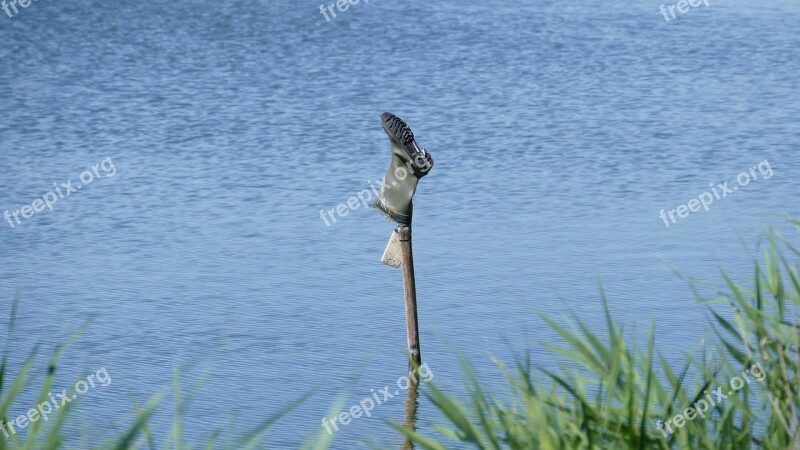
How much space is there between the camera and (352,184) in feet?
58.7

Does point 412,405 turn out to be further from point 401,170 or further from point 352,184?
point 352,184

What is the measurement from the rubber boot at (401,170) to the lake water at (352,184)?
3.85 ft

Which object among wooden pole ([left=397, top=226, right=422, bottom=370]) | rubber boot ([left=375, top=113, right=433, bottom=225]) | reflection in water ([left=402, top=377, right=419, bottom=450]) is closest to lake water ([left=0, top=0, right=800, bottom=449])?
reflection in water ([left=402, top=377, right=419, bottom=450])

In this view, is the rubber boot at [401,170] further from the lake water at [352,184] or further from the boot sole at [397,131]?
the lake water at [352,184]

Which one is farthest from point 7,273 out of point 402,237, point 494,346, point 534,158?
point 534,158

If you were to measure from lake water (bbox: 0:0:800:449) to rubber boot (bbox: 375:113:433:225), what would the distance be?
3.85 ft

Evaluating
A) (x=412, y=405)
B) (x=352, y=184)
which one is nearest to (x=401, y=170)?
(x=412, y=405)

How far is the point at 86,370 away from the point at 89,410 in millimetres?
618

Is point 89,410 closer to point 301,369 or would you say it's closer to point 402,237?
point 301,369

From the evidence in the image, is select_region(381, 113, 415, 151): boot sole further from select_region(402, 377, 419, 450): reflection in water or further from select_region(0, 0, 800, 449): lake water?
select_region(402, 377, 419, 450): reflection in water

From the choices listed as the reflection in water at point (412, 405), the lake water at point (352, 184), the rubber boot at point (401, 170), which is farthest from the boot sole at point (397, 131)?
the reflection in water at point (412, 405)

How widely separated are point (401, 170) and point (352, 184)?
8.38m

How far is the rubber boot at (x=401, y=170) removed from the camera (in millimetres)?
9383

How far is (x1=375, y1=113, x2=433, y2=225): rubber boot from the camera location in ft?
30.8
